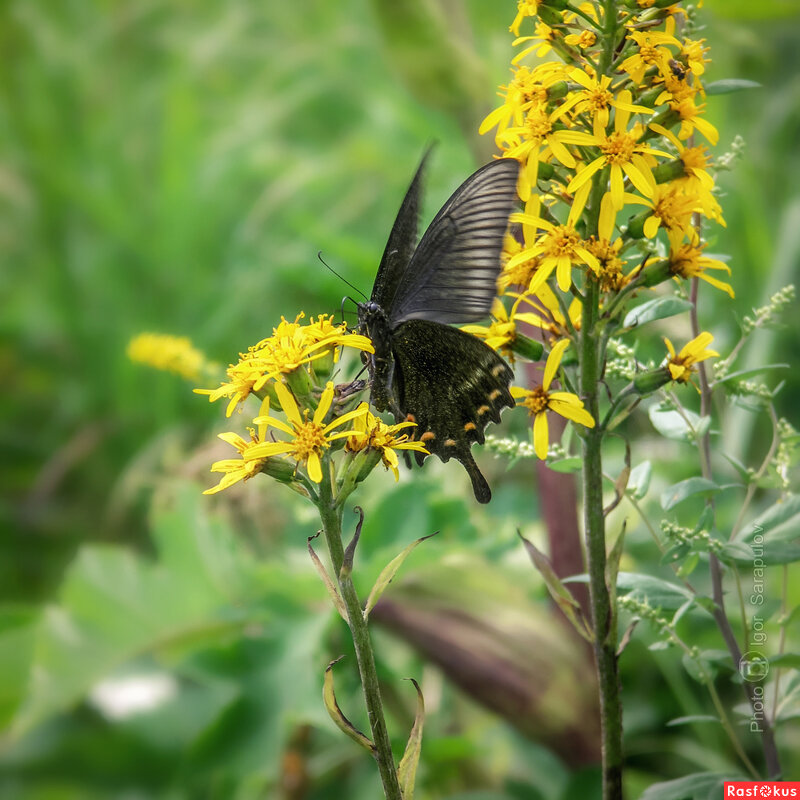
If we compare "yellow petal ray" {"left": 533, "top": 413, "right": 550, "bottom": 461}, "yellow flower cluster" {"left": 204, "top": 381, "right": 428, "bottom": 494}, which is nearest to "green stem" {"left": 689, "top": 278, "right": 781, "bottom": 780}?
"yellow petal ray" {"left": 533, "top": 413, "right": 550, "bottom": 461}

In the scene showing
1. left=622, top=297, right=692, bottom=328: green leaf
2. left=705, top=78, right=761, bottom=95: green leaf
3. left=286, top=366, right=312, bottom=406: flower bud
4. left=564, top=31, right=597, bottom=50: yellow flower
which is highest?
left=564, top=31, right=597, bottom=50: yellow flower

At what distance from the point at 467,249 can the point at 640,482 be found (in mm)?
333

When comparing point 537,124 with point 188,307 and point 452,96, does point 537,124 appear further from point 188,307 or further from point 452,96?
point 188,307

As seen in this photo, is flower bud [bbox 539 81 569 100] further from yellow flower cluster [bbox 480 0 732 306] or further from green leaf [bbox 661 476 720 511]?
green leaf [bbox 661 476 720 511]

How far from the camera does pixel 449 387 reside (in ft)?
3.73

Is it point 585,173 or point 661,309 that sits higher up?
point 585,173

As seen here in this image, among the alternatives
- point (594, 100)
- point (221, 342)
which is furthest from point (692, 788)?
point (221, 342)

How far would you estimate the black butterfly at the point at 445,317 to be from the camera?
3.10ft

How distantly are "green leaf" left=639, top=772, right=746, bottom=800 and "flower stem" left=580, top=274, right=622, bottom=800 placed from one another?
0.07 metres

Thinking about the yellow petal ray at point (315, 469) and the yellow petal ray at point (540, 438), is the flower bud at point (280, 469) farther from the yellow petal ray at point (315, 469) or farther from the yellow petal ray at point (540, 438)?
the yellow petal ray at point (540, 438)

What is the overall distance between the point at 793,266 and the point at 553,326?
1371 mm

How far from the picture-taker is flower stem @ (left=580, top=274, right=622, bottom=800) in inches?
34.8

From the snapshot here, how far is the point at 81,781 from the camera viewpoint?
1.81m

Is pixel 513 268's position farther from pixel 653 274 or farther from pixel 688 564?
pixel 688 564
